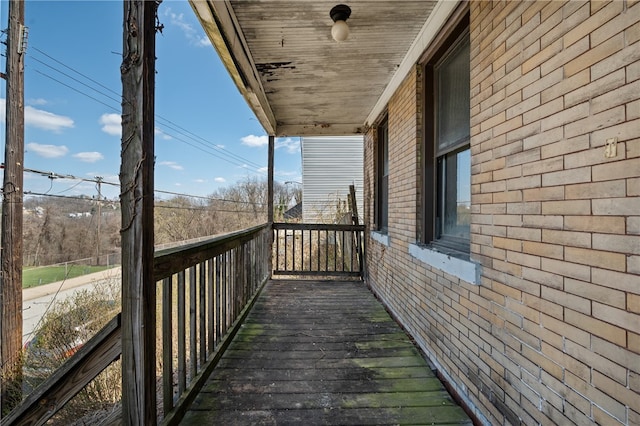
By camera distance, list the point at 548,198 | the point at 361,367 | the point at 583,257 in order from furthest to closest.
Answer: the point at 361,367
the point at 548,198
the point at 583,257

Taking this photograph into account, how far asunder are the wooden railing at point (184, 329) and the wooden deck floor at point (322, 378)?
0.47 feet

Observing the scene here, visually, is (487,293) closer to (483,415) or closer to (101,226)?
(483,415)

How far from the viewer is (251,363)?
2330mm

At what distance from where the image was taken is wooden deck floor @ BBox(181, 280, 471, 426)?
1.75 m

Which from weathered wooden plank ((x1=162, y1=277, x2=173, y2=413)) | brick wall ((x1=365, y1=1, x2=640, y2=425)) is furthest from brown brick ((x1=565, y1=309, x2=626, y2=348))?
weathered wooden plank ((x1=162, y1=277, x2=173, y2=413))

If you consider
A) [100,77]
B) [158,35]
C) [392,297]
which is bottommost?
[392,297]

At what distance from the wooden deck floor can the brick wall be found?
332 millimetres

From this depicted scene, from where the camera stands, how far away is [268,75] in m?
3.38

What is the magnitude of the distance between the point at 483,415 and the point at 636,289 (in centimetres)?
114

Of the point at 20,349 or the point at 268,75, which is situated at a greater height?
the point at 268,75

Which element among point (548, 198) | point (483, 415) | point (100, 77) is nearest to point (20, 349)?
point (483, 415)

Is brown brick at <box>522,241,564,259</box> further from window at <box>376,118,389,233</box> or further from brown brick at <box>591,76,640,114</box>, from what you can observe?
window at <box>376,118,389,233</box>

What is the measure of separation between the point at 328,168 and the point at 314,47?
7.04 meters

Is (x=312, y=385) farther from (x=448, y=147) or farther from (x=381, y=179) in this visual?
(x=381, y=179)
